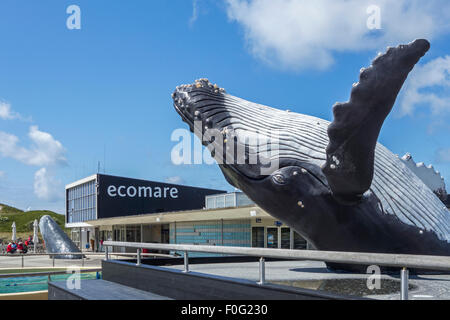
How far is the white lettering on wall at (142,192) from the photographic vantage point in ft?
176

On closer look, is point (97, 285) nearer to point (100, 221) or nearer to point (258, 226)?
point (258, 226)

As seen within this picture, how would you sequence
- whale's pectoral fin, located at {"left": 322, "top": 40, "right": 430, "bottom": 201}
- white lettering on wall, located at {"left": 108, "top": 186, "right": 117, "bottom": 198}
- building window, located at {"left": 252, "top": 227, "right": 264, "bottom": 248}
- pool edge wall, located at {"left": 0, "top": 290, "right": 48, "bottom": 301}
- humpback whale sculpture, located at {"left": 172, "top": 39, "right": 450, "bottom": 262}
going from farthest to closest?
white lettering on wall, located at {"left": 108, "top": 186, "right": 117, "bottom": 198} < building window, located at {"left": 252, "top": 227, "right": 264, "bottom": 248} < pool edge wall, located at {"left": 0, "top": 290, "right": 48, "bottom": 301} < humpback whale sculpture, located at {"left": 172, "top": 39, "right": 450, "bottom": 262} < whale's pectoral fin, located at {"left": 322, "top": 40, "right": 430, "bottom": 201}

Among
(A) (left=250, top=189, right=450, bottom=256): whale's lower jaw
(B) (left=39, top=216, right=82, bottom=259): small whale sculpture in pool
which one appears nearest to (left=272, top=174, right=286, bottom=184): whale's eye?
(A) (left=250, top=189, right=450, bottom=256): whale's lower jaw

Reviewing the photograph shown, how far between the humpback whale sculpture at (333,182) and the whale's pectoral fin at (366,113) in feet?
0.05

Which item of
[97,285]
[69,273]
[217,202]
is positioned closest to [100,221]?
[217,202]

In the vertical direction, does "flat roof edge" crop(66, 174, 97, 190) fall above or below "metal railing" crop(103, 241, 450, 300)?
above

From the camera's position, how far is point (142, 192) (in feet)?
182

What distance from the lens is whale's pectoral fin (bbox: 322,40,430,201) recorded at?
A: 5.76 metres

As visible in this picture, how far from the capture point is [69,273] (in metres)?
12.8

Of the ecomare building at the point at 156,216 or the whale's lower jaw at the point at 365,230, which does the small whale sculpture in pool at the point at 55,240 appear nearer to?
the ecomare building at the point at 156,216

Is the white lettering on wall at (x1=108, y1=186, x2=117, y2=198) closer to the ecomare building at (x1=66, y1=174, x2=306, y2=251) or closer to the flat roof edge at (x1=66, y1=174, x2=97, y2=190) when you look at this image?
the ecomare building at (x1=66, y1=174, x2=306, y2=251)

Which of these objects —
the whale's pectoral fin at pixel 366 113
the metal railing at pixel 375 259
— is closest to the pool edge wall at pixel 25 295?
the metal railing at pixel 375 259
